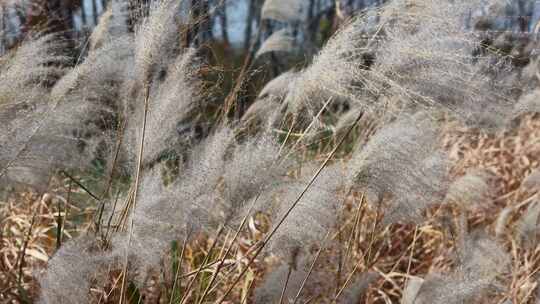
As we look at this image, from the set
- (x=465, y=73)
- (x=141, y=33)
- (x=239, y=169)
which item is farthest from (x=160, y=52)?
(x=465, y=73)

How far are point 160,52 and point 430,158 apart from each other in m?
0.75

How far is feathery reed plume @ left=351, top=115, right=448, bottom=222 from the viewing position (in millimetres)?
1232

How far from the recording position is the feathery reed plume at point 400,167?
1.23m

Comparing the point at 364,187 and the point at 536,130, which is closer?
the point at 364,187

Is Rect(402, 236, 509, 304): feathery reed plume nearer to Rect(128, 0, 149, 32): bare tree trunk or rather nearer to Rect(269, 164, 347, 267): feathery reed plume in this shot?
Rect(269, 164, 347, 267): feathery reed plume

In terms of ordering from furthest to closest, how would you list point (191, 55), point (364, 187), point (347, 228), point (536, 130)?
point (536, 130) < point (347, 228) < point (191, 55) < point (364, 187)

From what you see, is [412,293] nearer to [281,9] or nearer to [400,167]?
[400,167]

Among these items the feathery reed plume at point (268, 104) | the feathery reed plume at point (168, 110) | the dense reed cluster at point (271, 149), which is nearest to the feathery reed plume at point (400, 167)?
the dense reed cluster at point (271, 149)

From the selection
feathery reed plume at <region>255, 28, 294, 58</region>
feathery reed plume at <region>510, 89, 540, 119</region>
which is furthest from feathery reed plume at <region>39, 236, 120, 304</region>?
feathery reed plume at <region>255, 28, 294, 58</region>

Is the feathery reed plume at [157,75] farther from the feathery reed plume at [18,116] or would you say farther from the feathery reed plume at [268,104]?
the feathery reed plume at [268,104]

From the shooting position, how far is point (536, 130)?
4070 millimetres

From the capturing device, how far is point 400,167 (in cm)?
125

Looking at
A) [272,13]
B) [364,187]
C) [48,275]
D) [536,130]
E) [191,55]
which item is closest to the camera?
[48,275]

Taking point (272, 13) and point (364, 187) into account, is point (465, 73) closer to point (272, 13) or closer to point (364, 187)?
point (364, 187)
